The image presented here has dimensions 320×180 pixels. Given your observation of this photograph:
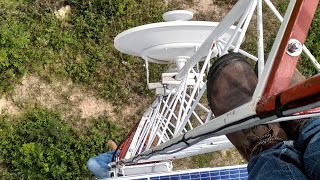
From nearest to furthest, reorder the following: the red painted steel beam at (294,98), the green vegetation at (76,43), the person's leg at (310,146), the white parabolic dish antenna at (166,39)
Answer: the red painted steel beam at (294,98) < the person's leg at (310,146) < the white parabolic dish antenna at (166,39) < the green vegetation at (76,43)

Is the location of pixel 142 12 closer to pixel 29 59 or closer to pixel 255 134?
pixel 29 59

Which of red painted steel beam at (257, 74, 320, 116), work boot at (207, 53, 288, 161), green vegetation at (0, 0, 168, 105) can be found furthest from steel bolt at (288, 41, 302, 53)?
green vegetation at (0, 0, 168, 105)

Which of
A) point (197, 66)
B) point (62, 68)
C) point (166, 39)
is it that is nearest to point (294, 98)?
point (166, 39)

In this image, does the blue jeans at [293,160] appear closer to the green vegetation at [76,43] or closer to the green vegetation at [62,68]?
the green vegetation at [62,68]

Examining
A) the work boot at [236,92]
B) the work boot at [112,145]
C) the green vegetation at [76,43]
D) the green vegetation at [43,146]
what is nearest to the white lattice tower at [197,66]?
the work boot at [236,92]

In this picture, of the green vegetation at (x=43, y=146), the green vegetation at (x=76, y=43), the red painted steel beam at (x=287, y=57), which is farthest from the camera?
the green vegetation at (x=76, y=43)

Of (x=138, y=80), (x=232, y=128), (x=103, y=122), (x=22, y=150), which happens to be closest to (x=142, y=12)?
(x=138, y=80)
